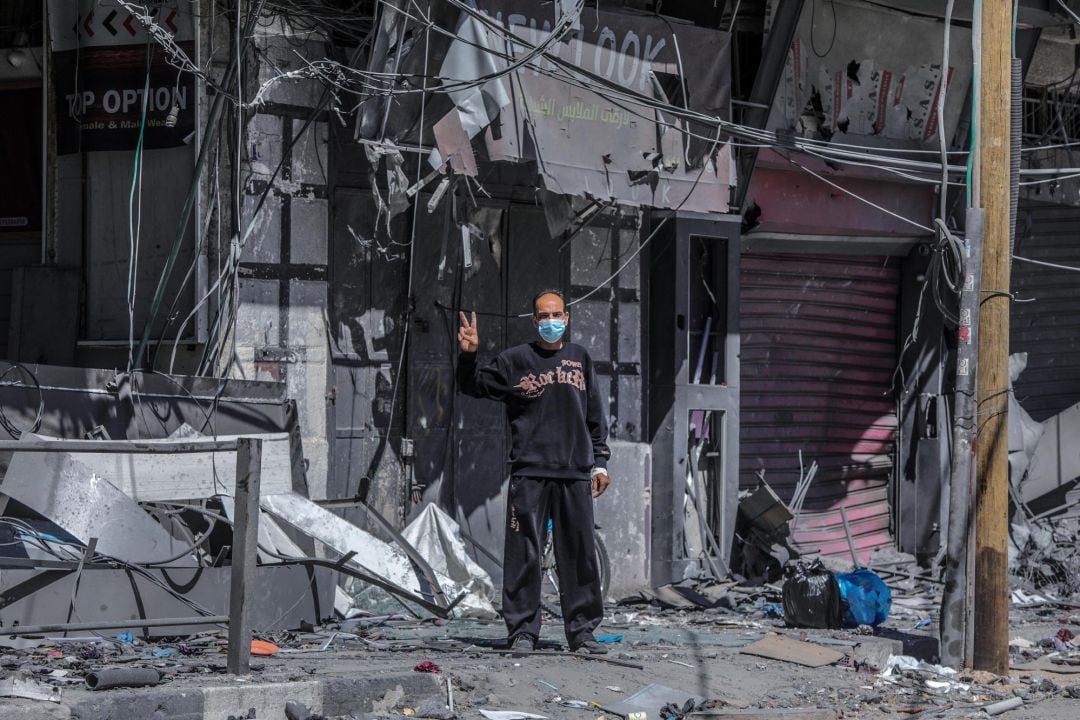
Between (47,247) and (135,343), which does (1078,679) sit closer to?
(135,343)

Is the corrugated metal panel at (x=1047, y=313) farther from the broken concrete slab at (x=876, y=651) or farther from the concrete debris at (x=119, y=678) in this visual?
the concrete debris at (x=119, y=678)

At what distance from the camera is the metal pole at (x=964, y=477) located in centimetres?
784

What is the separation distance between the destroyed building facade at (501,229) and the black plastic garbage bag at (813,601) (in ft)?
6.58

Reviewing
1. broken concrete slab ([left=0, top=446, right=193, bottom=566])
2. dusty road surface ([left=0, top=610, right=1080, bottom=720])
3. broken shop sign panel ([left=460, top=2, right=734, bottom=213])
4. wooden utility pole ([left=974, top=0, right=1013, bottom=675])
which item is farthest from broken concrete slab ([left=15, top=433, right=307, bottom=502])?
wooden utility pole ([left=974, top=0, right=1013, bottom=675])

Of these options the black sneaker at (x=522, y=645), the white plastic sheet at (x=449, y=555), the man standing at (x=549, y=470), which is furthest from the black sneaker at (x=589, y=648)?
the white plastic sheet at (x=449, y=555)

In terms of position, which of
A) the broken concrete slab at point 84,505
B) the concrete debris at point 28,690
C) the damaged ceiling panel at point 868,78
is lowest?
the concrete debris at point 28,690

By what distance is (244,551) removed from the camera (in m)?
5.83

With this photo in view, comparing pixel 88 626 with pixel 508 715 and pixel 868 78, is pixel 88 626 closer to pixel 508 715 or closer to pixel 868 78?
pixel 508 715

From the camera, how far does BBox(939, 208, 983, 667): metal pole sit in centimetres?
784

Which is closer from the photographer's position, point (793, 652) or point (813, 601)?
point (793, 652)

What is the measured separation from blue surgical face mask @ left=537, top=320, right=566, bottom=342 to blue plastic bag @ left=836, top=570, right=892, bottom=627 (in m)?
2.98

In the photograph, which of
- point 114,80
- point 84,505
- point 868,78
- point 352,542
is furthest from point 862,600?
point 114,80

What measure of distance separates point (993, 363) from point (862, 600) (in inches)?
80.4

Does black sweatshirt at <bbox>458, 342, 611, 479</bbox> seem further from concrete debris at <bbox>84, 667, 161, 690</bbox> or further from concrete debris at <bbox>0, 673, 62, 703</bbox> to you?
concrete debris at <bbox>0, 673, 62, 703</bbox>
